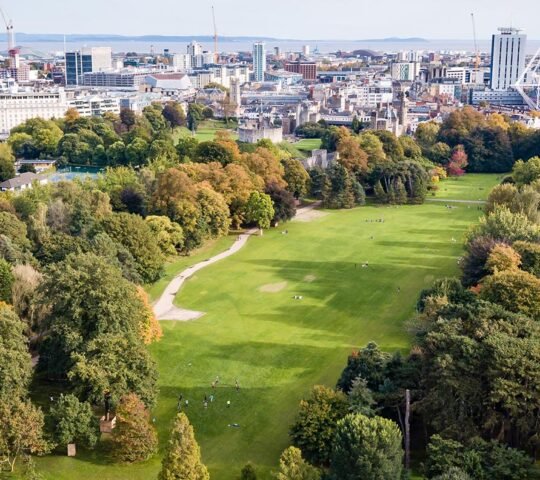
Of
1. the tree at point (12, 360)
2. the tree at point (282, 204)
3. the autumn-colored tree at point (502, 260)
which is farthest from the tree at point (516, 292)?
the tree at point (282, 204)

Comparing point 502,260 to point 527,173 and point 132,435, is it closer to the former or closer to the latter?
point 132,435

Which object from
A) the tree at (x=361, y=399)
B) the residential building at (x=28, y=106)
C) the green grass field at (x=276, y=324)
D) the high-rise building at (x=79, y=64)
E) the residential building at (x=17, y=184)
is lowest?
the green grass field at (x=276, y=324)

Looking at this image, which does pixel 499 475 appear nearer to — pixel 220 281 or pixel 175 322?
pixel 175 322

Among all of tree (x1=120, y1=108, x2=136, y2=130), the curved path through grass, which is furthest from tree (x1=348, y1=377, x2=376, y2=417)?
tree (x1=120, y1=108, x2=136, y2=130)

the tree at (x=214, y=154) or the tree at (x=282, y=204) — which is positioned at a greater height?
the tree at (x=214, y=154)

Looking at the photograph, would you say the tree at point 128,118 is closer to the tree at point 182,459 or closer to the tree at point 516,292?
the tree at point 516,292

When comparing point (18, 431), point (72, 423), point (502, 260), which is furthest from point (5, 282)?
point (502, 260)

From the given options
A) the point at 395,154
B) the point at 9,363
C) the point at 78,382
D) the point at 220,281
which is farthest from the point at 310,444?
the point at 395,154
